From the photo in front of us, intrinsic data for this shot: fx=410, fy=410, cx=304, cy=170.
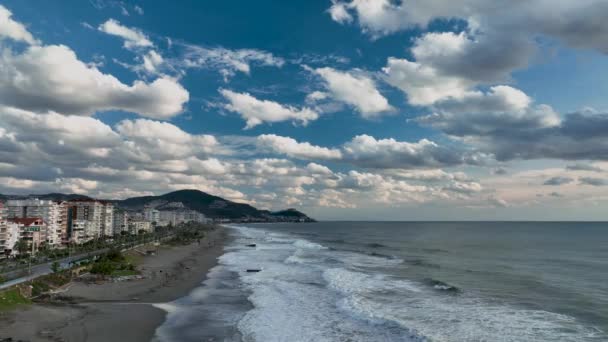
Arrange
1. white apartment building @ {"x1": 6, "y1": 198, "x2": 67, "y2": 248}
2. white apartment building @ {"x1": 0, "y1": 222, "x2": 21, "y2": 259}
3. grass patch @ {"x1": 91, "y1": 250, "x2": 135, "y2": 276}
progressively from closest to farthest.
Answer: grass patch @ {"x1": 91, "y1": 250, "x2": 135, "y2": 276} < white apartment building @ {"x1": 0, "y1": 222, "x2": 21, "y2": 259} < white apartment building @ {"x1": 6, "y1": 198, "x2": 67, "y2": 248}

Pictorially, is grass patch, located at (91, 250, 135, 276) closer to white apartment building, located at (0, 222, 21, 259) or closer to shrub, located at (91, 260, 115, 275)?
shrub, located at (91, 260, 115, 275)

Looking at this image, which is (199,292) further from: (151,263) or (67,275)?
(151,263)

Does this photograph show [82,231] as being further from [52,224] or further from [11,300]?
[11,300]

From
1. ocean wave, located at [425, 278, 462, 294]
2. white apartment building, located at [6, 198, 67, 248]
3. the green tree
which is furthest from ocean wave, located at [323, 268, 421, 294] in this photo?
white apartment building, located at [6, 198, 67, 248]

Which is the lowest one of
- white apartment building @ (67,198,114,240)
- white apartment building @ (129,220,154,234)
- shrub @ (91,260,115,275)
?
white apartment building @ (129,220,154,234)

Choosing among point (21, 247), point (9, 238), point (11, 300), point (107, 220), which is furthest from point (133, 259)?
point (107, 220)
